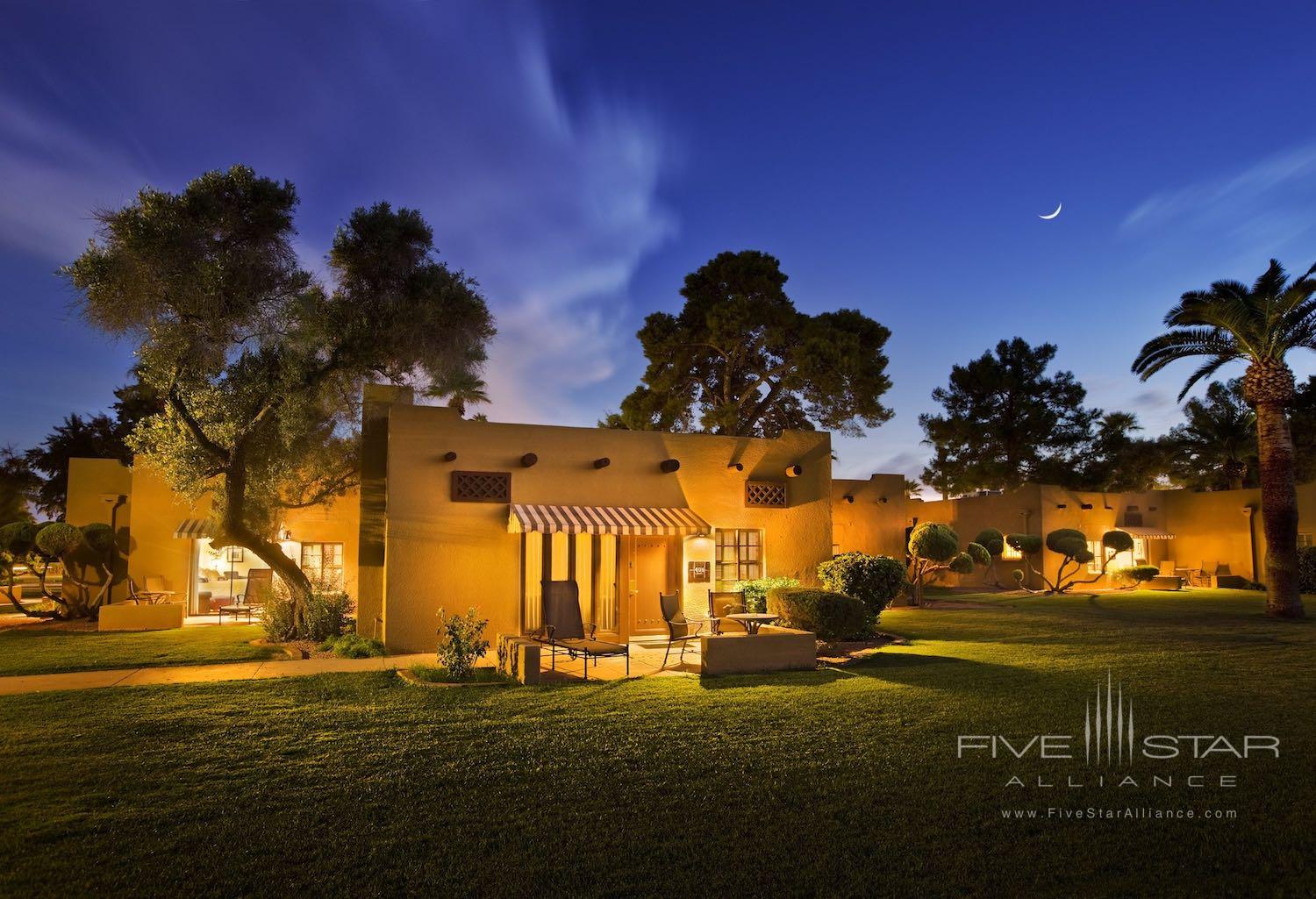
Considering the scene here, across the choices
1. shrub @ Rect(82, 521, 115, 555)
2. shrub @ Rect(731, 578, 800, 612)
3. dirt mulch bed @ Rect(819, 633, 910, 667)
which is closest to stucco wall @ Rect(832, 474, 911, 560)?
shrub @ Rect(731, 578, 800, 612)

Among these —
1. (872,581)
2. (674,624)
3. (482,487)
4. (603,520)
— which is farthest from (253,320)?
(872,581)

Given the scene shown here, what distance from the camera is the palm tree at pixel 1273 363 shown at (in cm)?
1741

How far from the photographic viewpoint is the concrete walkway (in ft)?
31.4

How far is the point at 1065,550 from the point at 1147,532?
837cm

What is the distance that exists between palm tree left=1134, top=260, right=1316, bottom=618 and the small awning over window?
14.0 metres

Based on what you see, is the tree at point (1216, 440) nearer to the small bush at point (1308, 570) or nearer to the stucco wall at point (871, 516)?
the small bush at point (1308, 570)

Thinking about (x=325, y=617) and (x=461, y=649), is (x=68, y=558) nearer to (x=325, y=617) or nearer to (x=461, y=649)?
(x=325, y=617)

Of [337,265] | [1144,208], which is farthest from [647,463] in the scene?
[1144,208]

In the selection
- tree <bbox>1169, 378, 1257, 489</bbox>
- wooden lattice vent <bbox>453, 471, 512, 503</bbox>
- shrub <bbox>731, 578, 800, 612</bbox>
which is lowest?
shrub <bbox>731, 578, 800, 612</bbox>

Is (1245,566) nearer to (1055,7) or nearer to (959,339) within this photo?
(959,339)

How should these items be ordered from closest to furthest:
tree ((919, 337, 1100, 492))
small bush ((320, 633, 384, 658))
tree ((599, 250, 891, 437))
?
small bush ((320, 633, 384, 658)) < tree ((599, 250, 891, 437)) < tree ((919, 337, 1100, 492))

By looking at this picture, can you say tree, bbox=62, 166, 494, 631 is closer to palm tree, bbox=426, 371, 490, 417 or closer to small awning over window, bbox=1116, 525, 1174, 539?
palm tree, bbox=426, 371, 490, 417

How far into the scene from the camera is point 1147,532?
31266 mm

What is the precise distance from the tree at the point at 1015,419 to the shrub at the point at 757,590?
26.5 meters
